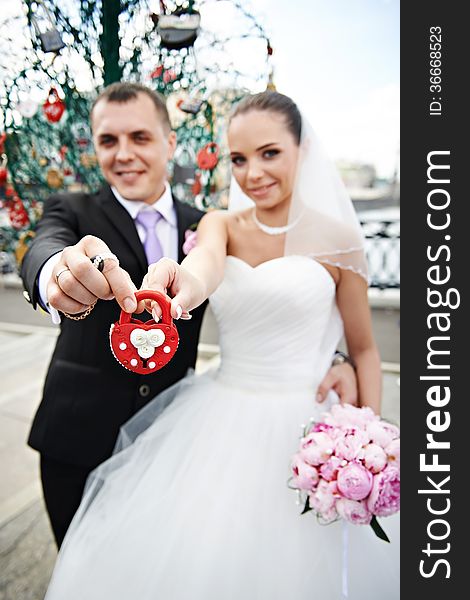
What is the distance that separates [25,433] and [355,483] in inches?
119

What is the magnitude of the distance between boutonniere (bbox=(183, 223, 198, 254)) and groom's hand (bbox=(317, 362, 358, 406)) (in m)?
0.63

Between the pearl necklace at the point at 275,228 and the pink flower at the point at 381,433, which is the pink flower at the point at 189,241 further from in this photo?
the pink flower at the point at 381,433

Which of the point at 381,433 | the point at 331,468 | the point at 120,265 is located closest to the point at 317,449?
the point at 331,468

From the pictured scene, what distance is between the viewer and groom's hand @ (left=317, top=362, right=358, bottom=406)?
1460 mm

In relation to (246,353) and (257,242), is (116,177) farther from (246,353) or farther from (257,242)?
(246,353)

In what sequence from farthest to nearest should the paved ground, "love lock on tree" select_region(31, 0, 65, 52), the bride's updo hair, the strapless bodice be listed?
the paved ground
"love lock on tree" select_region(31, 0, 65, 52)
the strapless bodice
the bride's updo hair

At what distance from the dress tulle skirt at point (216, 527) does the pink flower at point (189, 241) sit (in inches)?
20.4

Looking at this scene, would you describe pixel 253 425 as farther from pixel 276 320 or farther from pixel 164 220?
pixel 164 220

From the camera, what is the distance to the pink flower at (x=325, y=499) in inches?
40.7

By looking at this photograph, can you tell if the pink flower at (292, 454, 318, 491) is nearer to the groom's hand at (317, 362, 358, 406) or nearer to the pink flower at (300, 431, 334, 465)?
the pink flower at (300, 431, 334, 465)

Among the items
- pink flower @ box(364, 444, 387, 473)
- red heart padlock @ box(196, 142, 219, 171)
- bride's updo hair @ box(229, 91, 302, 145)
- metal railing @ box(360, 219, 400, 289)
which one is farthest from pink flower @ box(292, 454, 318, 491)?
metal railing @ box(360, 219, 400, 289)

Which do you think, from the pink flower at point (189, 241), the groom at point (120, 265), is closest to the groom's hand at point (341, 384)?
the groom at point (120, 265)

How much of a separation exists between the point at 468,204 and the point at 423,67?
292mm

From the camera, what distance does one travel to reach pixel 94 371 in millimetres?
1533
